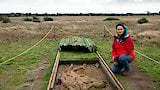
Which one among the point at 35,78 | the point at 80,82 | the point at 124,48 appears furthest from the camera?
the point at 35,78

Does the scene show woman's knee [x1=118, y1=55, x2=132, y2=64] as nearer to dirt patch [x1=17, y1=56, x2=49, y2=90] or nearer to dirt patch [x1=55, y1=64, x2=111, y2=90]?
dirt patch [x1=55, y1=64, x2=111, y2=90]

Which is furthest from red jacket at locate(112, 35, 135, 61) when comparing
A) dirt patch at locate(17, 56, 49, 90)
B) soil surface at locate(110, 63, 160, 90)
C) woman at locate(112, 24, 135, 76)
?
dirt patch at locate(17, 56, 49, 90)

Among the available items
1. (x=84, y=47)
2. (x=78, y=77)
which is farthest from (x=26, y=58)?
(x=78, y=77)

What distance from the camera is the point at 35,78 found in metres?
4.67

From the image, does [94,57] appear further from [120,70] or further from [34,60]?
[34,60]

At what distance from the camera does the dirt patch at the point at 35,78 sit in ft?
13.2

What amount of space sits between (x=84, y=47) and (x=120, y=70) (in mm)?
2886

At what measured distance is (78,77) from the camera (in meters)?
4.64

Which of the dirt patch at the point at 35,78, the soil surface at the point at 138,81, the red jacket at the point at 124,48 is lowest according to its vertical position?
the dirt patch at the point at 35,78

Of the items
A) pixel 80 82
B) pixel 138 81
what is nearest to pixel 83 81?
pixel 80 82

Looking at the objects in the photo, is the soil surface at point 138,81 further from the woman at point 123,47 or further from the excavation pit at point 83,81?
the excavation pit at point 83,81

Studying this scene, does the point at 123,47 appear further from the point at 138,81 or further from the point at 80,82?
the point at 80,82

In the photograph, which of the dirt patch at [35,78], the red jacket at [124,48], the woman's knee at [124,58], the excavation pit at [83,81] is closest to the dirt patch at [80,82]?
the excavation pit at [83,81]

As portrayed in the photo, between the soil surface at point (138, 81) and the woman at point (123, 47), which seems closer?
the soil surface at point (138, 81)
